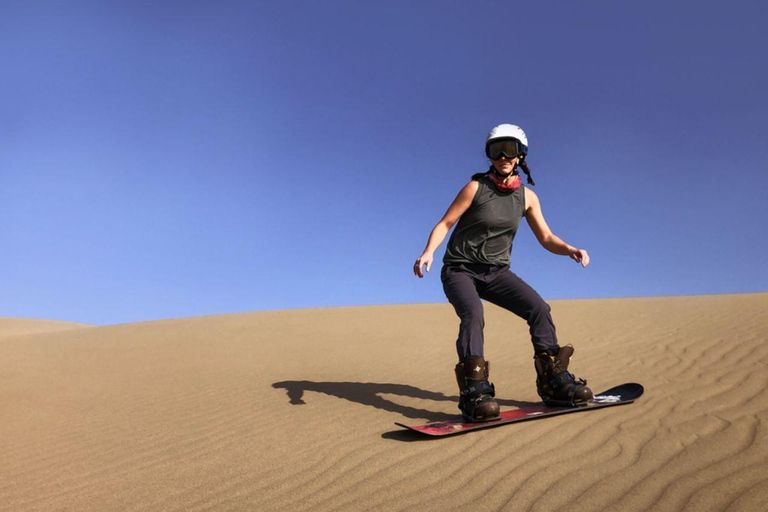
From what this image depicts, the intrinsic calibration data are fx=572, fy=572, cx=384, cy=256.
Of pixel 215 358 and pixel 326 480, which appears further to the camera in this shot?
pixel 215 358

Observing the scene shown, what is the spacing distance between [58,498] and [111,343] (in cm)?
1012

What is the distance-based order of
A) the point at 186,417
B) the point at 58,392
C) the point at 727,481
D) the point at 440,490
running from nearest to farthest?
the point at 727,481 < the point at 440,490 < the point at 186,417 < the point at 58,392

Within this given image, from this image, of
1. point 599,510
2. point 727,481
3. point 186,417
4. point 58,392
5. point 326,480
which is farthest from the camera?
point 58,392

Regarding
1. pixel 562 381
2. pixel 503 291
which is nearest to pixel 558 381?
pixel 562 381

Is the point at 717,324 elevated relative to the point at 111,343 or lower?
lower

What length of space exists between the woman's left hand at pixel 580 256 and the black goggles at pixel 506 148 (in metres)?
0.98

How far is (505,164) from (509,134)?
0.25m

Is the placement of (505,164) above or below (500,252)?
above

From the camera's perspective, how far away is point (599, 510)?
2686 millimetres

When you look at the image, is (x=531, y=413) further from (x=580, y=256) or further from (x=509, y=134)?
(x=509, y=134)

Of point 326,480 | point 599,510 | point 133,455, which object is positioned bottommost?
point 599,510

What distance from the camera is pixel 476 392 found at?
424cm

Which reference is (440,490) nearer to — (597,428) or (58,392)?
(597,428)

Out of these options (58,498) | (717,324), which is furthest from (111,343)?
(717,324)
